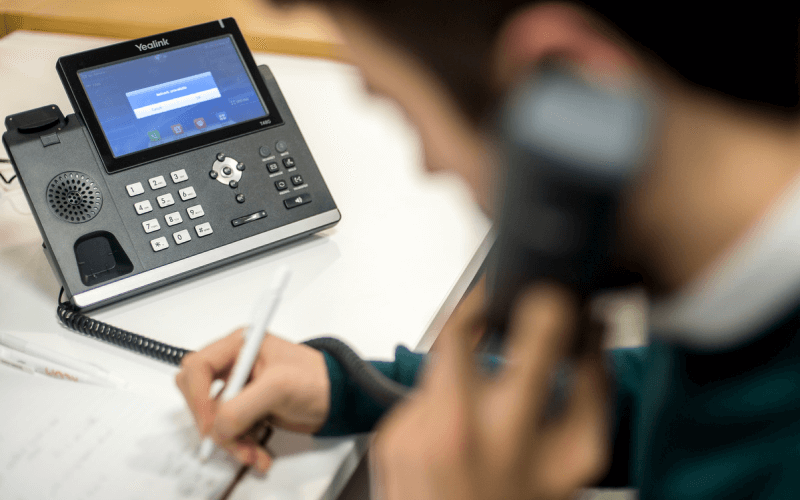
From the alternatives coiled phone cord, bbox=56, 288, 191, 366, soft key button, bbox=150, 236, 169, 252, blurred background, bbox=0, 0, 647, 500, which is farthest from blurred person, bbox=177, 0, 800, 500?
blurred background, bbox=0, 0, 647, 500

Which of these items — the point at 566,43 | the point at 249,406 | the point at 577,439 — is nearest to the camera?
the point at 566,43

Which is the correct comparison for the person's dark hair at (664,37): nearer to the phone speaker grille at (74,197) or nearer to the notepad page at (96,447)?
the notepad page at (96,447)

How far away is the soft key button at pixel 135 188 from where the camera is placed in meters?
0.68

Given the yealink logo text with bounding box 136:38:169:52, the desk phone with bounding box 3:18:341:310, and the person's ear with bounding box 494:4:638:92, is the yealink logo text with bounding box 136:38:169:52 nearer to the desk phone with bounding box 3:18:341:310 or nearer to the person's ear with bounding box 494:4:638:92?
the desk phone with bounding box 3:18:341:310

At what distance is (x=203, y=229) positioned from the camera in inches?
27.4

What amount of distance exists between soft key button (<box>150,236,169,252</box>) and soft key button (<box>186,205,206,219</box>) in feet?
0.12

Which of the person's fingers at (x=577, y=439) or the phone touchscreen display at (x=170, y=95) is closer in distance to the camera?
the person's fingers at (x=577, y=439)

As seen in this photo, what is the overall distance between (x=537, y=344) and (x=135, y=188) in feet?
1.63

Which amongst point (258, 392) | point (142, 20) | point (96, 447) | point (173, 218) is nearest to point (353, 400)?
point (258, 392)

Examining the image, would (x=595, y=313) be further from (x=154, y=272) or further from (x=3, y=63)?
(x=3, y=63)

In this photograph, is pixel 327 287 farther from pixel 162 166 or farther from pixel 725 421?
pixel 725 421

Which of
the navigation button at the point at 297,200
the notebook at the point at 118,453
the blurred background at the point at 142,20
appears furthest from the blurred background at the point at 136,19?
the notebook at the point at 118,453

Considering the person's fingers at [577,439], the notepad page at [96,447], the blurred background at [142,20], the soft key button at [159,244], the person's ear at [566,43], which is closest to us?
the person's ear at [566,43]

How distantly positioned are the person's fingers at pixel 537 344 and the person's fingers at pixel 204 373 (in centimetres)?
24
